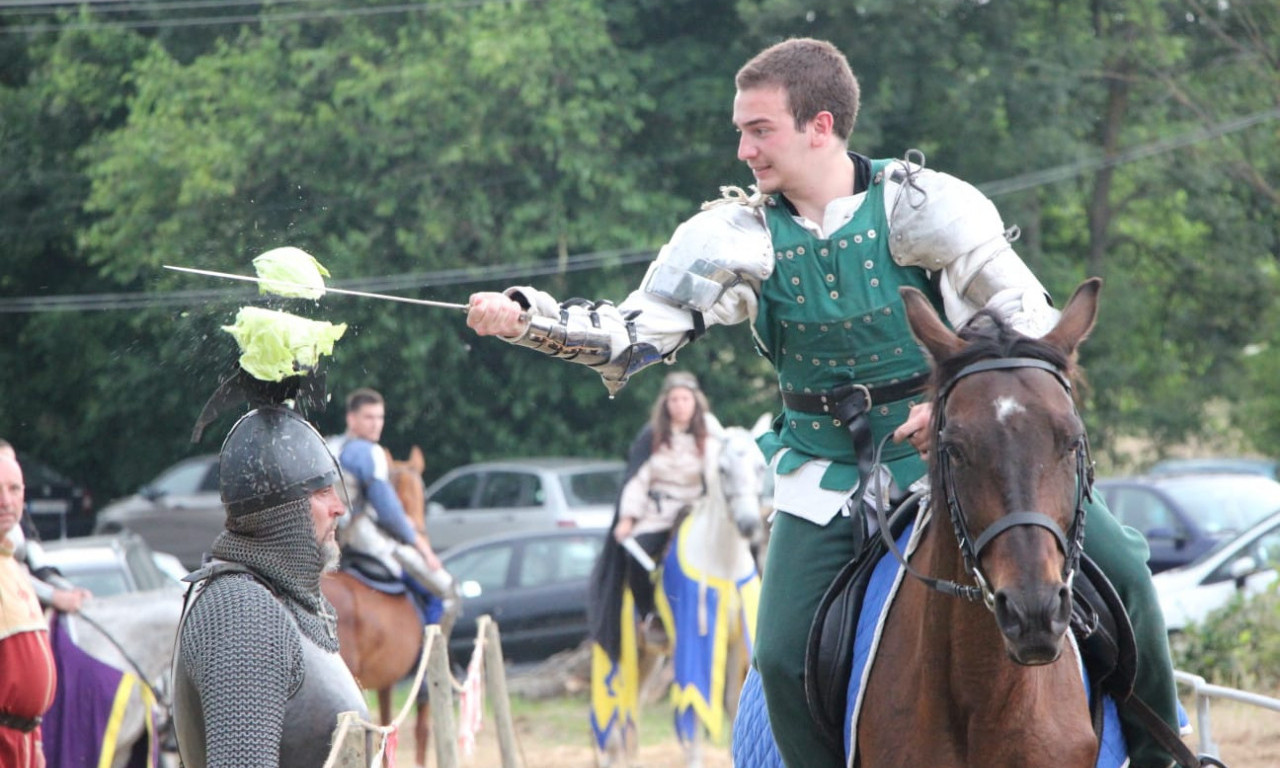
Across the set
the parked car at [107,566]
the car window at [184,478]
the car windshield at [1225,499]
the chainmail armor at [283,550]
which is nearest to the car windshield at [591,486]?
the car window at [184,478]

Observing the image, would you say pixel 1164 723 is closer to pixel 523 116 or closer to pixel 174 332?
pixel 174 332

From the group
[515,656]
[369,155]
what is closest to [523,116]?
[369,155]

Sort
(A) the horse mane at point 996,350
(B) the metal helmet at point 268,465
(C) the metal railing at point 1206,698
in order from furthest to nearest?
(C) the metal railing at point 1206,698
(B) the metal helmet at point 268,465
(A) the horse mane at point 996,350

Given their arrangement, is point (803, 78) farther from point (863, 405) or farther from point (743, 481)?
point (743, 481)

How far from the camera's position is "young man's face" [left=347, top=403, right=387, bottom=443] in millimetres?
11117

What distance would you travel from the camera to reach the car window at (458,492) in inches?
865

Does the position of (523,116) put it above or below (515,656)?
above

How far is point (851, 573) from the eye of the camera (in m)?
4.39

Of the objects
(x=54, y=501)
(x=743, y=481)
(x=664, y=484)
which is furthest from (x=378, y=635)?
(x=54, y=501)

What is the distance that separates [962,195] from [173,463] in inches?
975

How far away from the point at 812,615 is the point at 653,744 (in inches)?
363

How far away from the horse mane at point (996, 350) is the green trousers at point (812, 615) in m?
0.56

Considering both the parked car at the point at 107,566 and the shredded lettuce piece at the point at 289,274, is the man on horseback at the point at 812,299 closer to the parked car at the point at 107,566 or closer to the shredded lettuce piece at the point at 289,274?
the shredded lettuce piece at the point at 289,274

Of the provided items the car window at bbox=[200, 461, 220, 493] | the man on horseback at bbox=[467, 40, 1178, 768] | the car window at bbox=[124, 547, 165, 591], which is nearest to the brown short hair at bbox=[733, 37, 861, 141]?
the man on horseback at bbox=[467, 40, 1178, 768]
